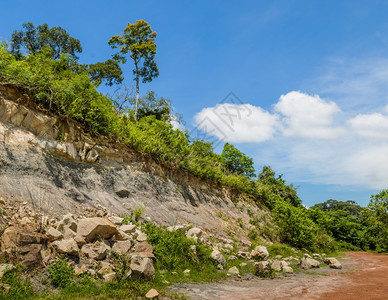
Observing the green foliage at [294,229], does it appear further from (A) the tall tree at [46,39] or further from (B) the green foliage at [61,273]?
(A) the tall tree at [46,39]

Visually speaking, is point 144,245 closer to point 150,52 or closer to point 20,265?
point 20,265

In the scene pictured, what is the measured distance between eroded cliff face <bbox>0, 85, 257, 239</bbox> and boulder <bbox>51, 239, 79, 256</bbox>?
1631 millimetres

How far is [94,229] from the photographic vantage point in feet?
A: 20.6

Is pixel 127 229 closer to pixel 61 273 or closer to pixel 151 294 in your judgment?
pixel 61 273

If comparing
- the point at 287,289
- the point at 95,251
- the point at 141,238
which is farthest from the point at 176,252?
the point at 287,289

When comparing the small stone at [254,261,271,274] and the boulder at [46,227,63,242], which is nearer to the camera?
the boulder at [46,227,63,242]

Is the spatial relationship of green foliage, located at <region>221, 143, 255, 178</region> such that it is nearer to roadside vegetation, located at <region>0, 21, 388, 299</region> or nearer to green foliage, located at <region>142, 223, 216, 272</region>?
roadside vegetation, located at <region>0, 21, 388, 299</region>

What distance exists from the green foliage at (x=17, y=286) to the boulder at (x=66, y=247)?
82 cm

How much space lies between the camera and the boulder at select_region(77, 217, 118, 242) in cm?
625

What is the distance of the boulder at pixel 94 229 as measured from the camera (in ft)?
20.5

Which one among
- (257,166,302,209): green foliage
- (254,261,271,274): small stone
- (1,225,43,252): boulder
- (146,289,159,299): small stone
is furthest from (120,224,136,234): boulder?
(257,166,302,209): green foliage

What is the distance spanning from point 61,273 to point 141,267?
61.6 inches

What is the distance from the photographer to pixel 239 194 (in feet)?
67.5

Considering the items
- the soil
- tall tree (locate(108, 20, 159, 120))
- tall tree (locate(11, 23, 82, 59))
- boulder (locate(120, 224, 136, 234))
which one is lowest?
the soil
